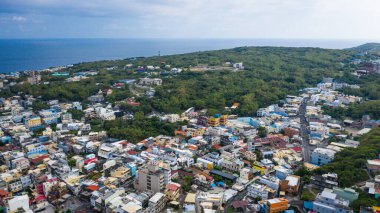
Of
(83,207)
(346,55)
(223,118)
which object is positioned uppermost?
(346,55)

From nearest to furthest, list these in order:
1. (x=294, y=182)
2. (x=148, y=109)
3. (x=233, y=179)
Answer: (x=294, y=182) < (x=233, y=179) < (x=148, y=109)

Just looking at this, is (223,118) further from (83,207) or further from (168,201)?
(83,207)

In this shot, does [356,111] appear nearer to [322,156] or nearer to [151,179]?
[322,156]

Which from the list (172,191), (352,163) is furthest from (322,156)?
(172,191)

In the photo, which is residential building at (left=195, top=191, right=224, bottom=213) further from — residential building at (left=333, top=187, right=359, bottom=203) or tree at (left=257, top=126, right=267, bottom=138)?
tree at (left=257, top=126, right=267, bottom=138)

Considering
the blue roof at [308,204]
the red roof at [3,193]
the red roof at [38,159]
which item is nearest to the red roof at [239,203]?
the blue roof at [308,204]

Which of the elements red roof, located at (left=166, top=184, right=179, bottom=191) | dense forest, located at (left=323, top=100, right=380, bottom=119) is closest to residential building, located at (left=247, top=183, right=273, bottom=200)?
red roof, located at (left=166, top=184, right=179, bottom=191)

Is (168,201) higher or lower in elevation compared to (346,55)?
lower

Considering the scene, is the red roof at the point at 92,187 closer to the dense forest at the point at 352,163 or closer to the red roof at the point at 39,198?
the red roof at the point at 39,198

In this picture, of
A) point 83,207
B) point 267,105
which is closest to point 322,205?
point 83,207
